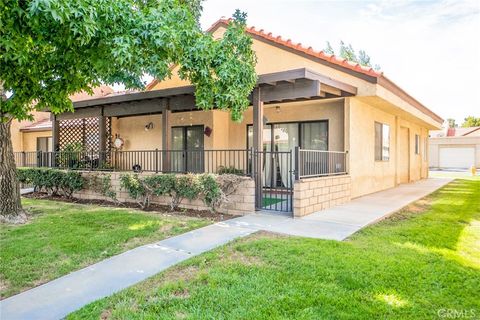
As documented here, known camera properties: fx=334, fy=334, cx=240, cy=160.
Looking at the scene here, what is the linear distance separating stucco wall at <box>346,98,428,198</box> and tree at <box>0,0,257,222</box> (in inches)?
166

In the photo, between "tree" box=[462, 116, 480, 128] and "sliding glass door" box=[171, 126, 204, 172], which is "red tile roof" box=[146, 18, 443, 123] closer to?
"sliding glass door" box=[171, 126, 204, 172]

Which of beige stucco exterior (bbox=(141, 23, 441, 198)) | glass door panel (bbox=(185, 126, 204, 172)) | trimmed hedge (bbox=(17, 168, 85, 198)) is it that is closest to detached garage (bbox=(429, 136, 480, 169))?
beige stucco exterior (bbox=(141, 23, 441, 198))

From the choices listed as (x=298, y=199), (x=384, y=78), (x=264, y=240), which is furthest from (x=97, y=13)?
(x=384, y=78)

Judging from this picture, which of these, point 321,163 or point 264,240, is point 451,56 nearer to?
point 321,163

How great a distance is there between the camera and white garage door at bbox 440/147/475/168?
36406mm

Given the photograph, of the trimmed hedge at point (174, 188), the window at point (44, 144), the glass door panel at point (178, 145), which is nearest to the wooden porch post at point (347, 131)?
the trimmed hedge at point (174, 188)

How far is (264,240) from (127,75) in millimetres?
6106

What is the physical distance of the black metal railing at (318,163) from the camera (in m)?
7.74

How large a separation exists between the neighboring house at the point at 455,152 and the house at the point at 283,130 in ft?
84.0

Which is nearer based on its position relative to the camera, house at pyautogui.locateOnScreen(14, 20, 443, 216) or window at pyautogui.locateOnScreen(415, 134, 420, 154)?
house at pyautogui.locateOnScreen(14, 20, 443, 216)

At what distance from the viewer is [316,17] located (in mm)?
12438

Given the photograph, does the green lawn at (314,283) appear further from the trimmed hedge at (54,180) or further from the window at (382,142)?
the trimmed hedge at (54,180)

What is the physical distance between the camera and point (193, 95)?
9.95 meters

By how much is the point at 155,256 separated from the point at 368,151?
877cm
